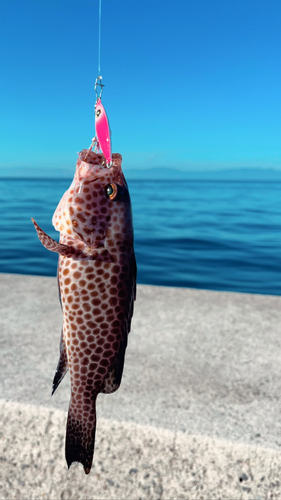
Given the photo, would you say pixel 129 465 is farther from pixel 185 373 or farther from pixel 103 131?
pixel 103 131

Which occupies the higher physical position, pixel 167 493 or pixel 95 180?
pixel 95 180

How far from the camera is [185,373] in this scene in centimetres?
407

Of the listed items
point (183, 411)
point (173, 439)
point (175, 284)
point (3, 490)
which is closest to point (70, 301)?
point (173, 439)

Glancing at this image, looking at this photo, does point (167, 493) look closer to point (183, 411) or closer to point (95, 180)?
point (183, 411)

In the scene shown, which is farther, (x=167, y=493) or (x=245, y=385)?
(x=245, y=385)

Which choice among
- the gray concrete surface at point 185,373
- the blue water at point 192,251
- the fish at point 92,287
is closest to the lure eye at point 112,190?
the fish at point 92,287

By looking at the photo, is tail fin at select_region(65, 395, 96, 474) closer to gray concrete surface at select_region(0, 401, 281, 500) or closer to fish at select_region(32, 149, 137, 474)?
fish at select_region(32, 149, 137, 474)

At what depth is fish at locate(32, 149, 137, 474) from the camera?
1.50 metres

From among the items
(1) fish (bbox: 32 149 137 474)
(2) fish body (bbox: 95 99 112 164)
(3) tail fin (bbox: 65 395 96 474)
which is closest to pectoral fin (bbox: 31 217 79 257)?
(1) fish (bbox: 32 149 137 474)

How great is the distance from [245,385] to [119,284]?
2811mm

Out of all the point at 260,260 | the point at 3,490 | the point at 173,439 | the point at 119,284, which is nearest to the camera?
the point at 119,284

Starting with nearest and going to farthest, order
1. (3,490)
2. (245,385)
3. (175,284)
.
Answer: (3,490), (245,385), (175,284)

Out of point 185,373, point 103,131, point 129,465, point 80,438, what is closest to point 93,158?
point 103,131

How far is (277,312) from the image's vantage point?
5562 mm
